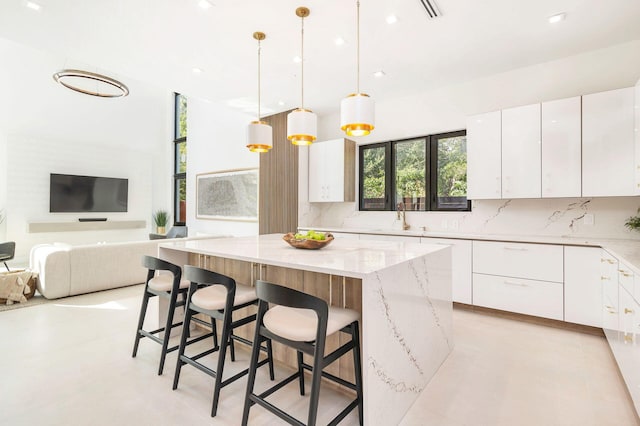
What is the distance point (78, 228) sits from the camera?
22.4ft

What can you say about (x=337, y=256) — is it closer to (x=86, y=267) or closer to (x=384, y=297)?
(x=384, y=297)

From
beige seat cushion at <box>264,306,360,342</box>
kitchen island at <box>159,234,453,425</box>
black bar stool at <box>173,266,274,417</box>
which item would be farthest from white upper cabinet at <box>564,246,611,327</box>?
black bar stool at <box>173,266,274,417</box>

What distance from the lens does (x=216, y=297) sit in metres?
2.06

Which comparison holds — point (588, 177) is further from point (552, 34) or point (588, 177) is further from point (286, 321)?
point (286, 321)

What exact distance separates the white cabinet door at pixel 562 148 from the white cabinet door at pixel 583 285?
631 mm

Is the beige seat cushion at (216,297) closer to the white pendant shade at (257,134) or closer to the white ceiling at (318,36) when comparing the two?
the white pendant shade at (257,134)

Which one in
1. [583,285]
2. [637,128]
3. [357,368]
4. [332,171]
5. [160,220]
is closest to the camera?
[357,368]

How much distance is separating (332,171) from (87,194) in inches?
223

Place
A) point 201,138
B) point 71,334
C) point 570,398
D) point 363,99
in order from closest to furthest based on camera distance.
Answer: point 570,398 → point 363,99 → point 71,334 → point 201,138

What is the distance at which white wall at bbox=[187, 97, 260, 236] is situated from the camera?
6.65 metres

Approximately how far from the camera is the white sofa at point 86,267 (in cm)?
394

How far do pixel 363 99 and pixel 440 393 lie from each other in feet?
6.76

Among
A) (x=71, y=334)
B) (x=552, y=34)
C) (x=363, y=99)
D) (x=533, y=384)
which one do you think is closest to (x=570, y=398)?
(x=533, y=384)

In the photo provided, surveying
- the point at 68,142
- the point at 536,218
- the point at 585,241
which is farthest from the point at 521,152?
the point at 68,142
